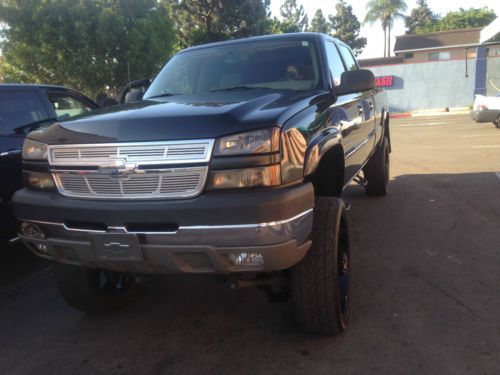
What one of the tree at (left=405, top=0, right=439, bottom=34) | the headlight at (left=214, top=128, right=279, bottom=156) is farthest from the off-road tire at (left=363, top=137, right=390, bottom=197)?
the tree at (left=405, top=0, right=439, bottom=34)

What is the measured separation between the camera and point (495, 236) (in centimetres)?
466

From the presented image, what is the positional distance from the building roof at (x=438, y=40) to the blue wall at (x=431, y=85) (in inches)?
789

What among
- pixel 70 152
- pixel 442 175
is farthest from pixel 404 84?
pixel 70 152

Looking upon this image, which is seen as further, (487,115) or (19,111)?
(487,115)

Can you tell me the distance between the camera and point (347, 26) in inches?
2744

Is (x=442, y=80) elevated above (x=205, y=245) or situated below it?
below

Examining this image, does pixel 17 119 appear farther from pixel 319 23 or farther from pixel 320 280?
pixel 319 23

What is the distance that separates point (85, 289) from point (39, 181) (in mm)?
896

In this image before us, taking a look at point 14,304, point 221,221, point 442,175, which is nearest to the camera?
point 221,221

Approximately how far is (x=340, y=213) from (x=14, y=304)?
2.75 meters

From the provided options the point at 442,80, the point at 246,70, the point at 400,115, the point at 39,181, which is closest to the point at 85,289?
the point at 39,181

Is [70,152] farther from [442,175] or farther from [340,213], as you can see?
[442,175]

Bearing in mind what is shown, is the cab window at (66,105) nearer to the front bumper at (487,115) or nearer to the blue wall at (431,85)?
the front bumper at (487,115)

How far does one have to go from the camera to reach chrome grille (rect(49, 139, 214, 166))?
2355mm
